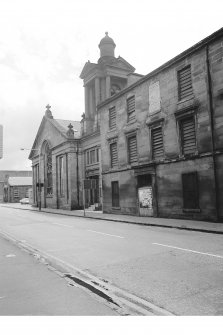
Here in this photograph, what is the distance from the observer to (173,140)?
20375mm

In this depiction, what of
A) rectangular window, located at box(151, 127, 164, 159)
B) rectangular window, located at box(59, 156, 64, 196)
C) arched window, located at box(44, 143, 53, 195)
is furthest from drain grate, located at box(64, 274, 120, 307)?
arched window, located at box(44, 143, 53, 195)

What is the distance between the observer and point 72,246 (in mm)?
11281

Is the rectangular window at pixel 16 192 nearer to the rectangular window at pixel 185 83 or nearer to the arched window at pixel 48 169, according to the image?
the arched window at pixel 48 169

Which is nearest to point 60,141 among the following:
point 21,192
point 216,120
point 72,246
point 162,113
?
point 162,113

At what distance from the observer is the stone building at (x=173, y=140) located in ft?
58.1

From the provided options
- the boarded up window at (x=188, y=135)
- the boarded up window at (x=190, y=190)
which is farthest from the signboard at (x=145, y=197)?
the boarded up window at (x=188, y=135)

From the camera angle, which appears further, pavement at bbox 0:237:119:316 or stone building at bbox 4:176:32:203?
stone building at bbox 4:176:32:203

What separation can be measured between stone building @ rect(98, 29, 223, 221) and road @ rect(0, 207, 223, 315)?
544 centimetres

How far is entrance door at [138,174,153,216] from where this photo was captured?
73.5ft

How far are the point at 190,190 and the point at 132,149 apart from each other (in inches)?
283

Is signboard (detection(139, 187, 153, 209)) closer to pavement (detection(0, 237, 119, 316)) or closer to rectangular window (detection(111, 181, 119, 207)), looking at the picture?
rectangular window (detection(111, 181, 119, 207))

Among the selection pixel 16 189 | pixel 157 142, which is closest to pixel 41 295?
pixel 157 142

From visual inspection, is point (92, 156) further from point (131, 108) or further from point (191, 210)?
point (191, 210)

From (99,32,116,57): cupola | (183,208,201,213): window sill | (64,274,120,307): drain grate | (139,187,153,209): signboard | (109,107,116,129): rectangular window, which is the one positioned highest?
(99,32,116,57): cupola
